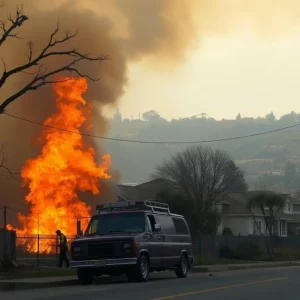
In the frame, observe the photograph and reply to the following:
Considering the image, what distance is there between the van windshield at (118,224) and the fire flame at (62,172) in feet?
50.0

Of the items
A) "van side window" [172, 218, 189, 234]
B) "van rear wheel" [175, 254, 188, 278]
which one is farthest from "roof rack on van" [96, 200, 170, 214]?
"van rear wheel" [175, 254, 188, 278]

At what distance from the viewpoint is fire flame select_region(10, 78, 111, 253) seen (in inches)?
1455

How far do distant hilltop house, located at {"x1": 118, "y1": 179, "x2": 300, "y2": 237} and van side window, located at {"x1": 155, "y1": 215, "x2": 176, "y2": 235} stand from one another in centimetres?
3545

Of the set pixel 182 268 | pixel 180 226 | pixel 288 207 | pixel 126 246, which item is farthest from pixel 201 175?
pixel 126 246

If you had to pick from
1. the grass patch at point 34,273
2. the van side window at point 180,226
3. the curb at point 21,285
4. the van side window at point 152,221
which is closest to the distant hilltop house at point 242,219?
the van side window at point 180,226

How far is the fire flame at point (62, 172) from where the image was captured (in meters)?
37.0

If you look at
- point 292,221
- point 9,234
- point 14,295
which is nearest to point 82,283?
point 14,295

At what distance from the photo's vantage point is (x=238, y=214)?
66312 millimetres

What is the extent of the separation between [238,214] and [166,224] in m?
44.7

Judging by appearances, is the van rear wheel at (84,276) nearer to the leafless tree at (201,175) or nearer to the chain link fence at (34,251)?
the chain link fence at (34,251)

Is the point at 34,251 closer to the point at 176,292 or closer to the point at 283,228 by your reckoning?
the point at 176,292

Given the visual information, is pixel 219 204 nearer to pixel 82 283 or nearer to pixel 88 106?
pixel 88 106

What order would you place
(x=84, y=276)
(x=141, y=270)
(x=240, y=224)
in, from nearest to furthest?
(x=141, y=270) → (x=84, y=276) → (x=240, y=224)

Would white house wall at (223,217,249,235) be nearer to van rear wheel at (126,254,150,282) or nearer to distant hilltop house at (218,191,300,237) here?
distant hilltop house at (218,191,300,237)
